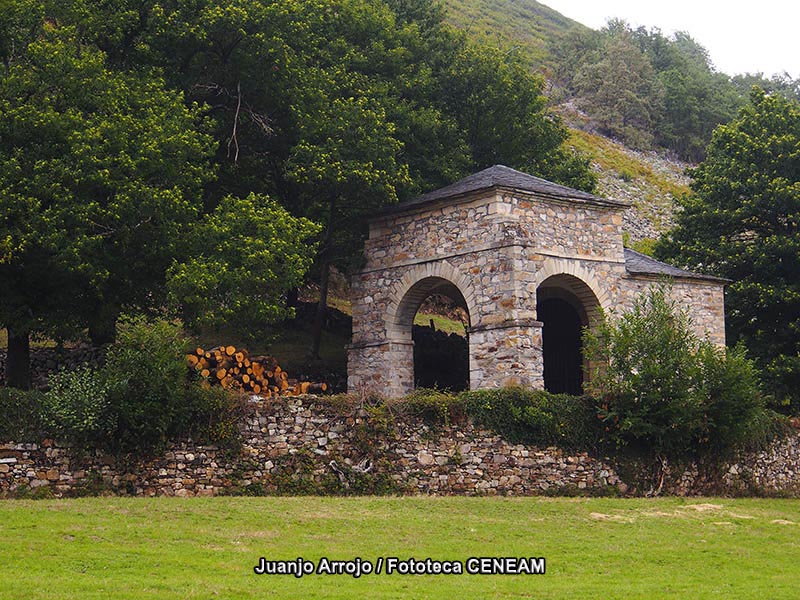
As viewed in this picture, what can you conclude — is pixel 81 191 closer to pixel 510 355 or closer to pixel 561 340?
pixel 510 355

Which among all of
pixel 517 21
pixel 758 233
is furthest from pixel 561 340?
pixel 517 21

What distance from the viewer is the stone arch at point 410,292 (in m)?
25.5

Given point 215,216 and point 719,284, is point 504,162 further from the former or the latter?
point 215,216

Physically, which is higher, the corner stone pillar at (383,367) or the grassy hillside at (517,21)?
the grassy hillside at (517,21)

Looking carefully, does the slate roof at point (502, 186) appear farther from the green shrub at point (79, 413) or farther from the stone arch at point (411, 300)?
the green shrub at point (79, 413)

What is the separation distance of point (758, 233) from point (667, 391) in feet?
44.5

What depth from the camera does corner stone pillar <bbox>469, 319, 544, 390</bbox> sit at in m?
23.7

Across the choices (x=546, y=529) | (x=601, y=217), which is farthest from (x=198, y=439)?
(x=601, y=217)

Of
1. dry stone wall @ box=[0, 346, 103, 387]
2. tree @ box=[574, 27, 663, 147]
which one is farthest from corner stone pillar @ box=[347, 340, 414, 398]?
tree @ box=[574, 27, 663, 147]

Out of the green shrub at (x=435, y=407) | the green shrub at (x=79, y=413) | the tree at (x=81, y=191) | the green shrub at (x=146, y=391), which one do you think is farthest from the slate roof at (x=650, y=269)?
the green shrub at (x=79, y=413)

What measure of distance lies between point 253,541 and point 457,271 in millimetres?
11588

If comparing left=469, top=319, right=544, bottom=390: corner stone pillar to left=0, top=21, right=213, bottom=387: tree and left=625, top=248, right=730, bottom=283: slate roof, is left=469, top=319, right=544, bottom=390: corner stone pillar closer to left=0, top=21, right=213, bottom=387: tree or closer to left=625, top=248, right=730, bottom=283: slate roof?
left=625, top=248, right=730, bottom=283: slate roof

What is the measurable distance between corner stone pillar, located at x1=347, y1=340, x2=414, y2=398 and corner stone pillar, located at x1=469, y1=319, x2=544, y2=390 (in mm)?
2759

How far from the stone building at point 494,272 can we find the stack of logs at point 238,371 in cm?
228
